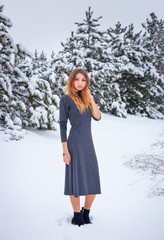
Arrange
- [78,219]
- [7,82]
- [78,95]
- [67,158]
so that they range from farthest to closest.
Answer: [7,82], [78,95], [78,219], [67,158]

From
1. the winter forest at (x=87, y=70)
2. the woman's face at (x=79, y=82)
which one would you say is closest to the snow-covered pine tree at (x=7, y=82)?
the winter forest at (x=87, y=70)

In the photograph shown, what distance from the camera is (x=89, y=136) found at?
2635 mm

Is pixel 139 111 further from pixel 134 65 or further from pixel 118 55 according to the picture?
pixel 118 55

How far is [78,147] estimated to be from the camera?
8.32 feet

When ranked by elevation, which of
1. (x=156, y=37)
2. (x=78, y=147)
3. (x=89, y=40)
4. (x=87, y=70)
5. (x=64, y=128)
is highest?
(x=156, y=37)

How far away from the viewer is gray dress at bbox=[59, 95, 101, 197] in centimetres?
252

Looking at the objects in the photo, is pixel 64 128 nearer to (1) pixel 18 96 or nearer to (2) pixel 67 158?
(2) pixel 67 158

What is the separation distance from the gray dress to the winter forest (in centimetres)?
345

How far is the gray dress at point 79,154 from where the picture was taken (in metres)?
2.52

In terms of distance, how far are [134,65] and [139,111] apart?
3.98 metres

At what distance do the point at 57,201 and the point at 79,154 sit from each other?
132 centimetres

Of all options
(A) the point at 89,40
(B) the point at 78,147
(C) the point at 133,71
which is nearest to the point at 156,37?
(C) the point at 133,71

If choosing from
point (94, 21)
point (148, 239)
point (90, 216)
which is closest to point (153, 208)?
point (148, 239)

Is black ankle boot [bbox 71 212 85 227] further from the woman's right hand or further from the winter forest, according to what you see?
the winter forest
